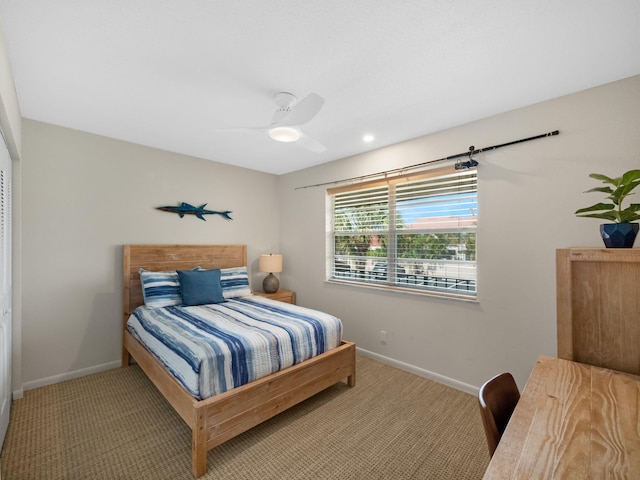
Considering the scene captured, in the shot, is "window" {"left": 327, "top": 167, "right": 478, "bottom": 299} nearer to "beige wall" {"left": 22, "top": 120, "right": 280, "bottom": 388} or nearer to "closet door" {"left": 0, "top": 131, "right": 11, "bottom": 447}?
"beige wall" {"left": 22, "top": 120, "right": 280, "bottom": 388}

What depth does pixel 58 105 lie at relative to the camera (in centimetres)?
238

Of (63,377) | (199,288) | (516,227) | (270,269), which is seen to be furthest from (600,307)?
(63,377)

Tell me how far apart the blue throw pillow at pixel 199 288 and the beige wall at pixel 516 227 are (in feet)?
5.83

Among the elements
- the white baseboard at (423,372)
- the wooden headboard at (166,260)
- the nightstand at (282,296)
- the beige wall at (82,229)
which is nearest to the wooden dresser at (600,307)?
the white baseboard at (423,372)

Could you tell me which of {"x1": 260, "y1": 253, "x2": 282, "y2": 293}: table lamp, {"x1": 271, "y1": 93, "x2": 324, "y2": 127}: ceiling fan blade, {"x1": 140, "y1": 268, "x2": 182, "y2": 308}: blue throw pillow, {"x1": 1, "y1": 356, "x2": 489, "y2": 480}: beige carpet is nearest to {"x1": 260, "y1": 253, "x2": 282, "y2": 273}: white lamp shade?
{"x1": 260, "y1": 253, "x2": 282, "y2": 293}: table lamp

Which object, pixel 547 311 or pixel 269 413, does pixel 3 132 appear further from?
pixel 547 311

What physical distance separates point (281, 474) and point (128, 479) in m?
0.86

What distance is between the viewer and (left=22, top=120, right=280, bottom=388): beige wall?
2.68 meters

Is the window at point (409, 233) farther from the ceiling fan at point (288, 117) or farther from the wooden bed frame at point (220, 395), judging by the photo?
the ceiling fan at point (288, 117)

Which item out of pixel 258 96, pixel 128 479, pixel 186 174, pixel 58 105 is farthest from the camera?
pixel 186 174

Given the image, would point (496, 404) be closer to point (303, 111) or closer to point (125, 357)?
point (303, 111)

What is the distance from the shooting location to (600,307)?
4.34 feet

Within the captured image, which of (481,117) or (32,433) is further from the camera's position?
(481,117)

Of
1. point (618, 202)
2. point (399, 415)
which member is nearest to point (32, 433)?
point (399, 415)
